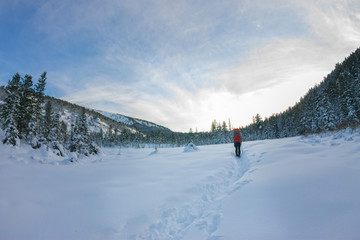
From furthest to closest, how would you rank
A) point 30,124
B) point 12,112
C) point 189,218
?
point 30,124
point 12,112
point 189,218

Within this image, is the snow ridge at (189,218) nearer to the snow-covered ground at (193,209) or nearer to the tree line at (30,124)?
the snow-covered ground at (193,209)

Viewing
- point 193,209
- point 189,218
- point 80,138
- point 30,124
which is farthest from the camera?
point 80,138

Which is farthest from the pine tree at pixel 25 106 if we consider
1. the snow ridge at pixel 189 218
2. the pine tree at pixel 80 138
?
the snow ridge at pixel 189 218

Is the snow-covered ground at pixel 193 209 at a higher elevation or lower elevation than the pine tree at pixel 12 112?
lower

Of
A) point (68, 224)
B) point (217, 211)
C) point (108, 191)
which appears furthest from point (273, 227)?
point (108, 191)

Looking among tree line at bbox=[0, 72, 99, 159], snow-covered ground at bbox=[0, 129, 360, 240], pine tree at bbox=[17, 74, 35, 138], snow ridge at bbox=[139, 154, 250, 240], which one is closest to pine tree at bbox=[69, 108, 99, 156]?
tree line at bbox=[0, 72, 99, 159]

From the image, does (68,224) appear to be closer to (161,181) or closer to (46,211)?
(46,211)

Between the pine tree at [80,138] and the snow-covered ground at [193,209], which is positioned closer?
the snow-covered ground at [193,209]

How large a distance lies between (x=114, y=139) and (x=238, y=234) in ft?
305

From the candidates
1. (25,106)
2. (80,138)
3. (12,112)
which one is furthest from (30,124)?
(80,138)

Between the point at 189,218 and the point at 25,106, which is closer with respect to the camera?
the point at 189,218

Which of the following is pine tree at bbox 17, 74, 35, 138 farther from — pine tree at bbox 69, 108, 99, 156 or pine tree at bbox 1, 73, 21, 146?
pine tree at bbox 69, 108, 99, 156

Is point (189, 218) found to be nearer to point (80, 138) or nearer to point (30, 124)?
point (80, 138)

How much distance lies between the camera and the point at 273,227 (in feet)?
8.41
